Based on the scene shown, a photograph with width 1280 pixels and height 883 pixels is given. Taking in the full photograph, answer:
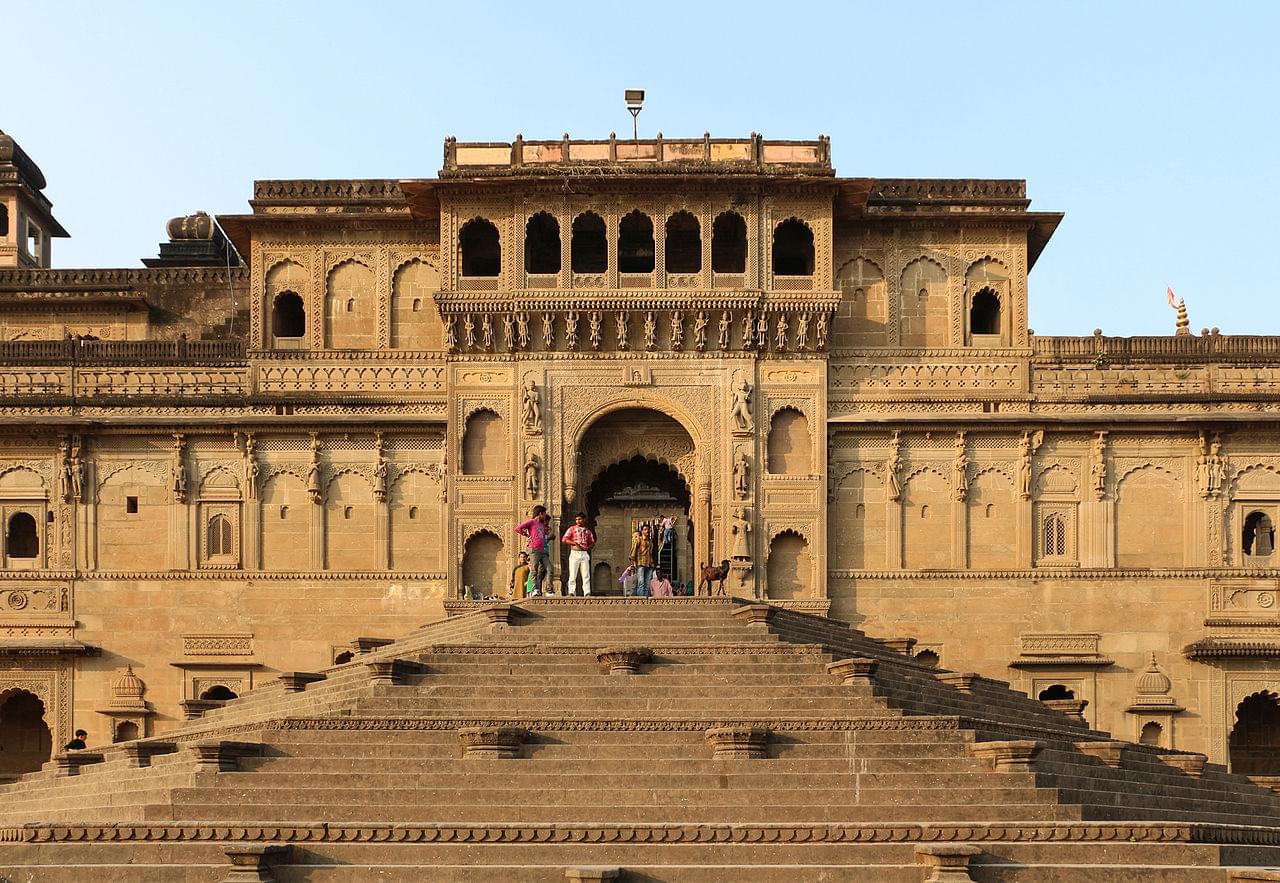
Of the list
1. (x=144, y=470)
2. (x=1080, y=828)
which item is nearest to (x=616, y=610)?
(x=1080, y=828)

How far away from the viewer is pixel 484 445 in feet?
119

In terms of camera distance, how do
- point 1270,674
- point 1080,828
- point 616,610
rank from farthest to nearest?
point 1270,674
point 616,610
point 1080,828

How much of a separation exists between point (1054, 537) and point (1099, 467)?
160 centimetres

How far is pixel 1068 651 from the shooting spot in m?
36.0

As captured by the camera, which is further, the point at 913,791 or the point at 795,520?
the point at 795,520

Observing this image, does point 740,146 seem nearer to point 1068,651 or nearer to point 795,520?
point 795,520

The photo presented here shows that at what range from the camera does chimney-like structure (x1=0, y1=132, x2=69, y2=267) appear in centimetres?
4516

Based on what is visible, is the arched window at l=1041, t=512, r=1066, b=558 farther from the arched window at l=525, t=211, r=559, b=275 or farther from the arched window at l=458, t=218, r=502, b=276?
the arched window at l=458, t=218, r=502, b=276

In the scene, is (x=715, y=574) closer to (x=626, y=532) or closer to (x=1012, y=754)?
(x=1012, y=754)

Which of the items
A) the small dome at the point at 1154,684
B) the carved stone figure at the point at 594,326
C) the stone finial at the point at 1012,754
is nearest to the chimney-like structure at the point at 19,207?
the carved stone figure at the point at 594,326

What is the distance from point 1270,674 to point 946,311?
30.3ft

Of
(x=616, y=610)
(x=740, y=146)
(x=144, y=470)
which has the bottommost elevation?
(x=616, y=610)

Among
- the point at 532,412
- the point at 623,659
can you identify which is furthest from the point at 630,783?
→ the point at 532,412

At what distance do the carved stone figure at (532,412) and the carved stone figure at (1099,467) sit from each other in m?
10.7
